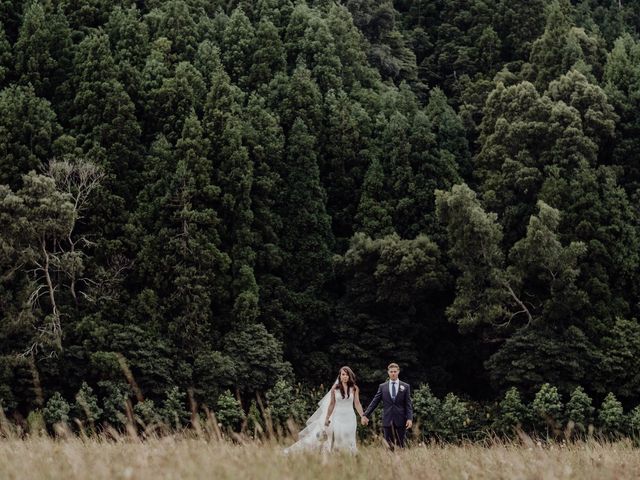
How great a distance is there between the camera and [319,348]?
42781mm

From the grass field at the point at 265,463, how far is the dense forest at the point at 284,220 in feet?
90.5

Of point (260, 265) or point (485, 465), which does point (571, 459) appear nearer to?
point (485, 465)

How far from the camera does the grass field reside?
584 cm

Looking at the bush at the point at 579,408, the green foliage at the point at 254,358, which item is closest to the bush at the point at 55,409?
the green foliage at the point at 254,358

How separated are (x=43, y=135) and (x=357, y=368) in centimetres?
1731

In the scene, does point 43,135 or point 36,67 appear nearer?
point 43,135

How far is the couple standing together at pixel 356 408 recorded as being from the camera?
13.1 metres

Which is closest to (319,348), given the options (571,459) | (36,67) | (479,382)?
(479,382)

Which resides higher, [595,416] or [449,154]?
[449,154]

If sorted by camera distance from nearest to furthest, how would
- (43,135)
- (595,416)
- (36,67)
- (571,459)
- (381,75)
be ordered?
(571,459), (595,416), (43,135), (36,67), (381,75)

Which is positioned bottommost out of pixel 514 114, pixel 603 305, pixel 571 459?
pixel 603 305

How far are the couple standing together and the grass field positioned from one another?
4.71m

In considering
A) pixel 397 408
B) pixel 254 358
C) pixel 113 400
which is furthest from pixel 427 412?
pixel 397 408

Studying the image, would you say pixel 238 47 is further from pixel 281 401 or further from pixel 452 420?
pixel 452 420
